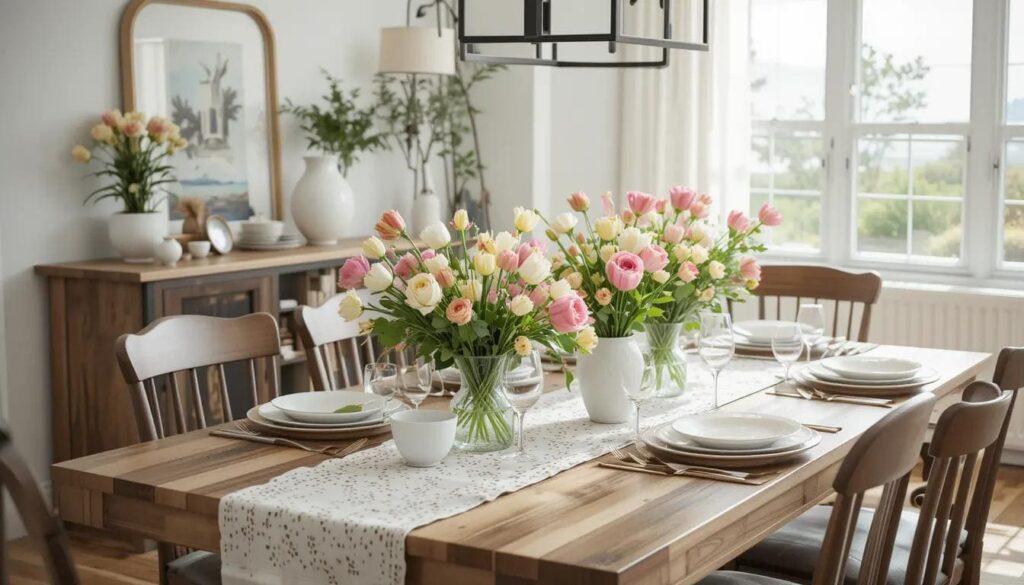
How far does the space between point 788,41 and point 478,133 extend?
1452mm

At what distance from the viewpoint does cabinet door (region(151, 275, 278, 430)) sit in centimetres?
399

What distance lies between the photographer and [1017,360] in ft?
7.82

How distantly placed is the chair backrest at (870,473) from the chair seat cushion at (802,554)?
1.92 ft

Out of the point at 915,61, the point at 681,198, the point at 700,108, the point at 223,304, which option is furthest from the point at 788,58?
the point at 681,198

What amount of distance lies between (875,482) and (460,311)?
75cm

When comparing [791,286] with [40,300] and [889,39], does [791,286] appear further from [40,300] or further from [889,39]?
[40,300]

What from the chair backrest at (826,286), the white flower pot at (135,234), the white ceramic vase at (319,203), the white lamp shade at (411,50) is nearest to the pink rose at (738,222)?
the chair backrest at (826,286)

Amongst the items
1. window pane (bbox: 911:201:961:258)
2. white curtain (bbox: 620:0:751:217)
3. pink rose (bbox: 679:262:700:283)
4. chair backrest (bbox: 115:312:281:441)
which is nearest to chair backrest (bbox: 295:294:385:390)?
chair backrest (bbox: 115:312:281:441)

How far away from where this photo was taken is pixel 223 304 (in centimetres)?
420

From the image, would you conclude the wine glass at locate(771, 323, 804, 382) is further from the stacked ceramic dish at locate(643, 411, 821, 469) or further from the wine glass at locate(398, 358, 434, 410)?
the wine glass at locate(398, 358, 434, 410)

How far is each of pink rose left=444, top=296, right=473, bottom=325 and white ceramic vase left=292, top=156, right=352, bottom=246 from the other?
274 centimetres

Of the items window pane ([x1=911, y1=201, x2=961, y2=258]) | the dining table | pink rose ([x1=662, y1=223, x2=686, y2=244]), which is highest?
pink rose ([x1=662, y1=223, x2=686, y2=244])

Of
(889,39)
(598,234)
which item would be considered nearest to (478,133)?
(889,39)

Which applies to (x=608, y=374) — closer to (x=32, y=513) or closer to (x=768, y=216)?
(x=768, y=216)
